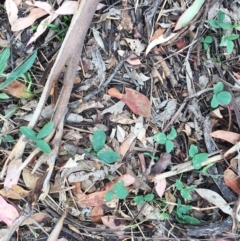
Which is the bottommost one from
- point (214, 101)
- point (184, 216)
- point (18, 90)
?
point (184, 216)

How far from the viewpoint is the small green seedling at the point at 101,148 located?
129 centimetres

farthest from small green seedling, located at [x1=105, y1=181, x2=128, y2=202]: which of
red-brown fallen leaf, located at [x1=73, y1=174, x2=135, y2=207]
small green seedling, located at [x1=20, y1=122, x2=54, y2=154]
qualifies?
small green seedling, located at [x1=20, y1=122, x2=54, y2=154]

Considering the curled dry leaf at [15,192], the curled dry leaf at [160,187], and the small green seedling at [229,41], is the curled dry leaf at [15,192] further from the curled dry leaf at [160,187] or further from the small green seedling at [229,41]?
the small green seedling at [229,41]

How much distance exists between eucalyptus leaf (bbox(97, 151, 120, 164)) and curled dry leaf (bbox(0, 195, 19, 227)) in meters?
0.32

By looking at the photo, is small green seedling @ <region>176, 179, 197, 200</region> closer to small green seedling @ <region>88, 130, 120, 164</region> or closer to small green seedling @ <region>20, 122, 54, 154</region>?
small green seedling @ <region>88, 130, 120, 164</region>

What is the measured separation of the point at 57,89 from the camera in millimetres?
1302

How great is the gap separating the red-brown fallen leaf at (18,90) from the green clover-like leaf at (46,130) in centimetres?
12

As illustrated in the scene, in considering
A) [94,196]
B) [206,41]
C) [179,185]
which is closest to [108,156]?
[94,196]

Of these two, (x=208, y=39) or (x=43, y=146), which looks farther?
(x=208, y=39)

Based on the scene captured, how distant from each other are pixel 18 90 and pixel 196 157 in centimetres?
60

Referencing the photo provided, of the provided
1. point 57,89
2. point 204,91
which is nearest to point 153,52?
point 204,91

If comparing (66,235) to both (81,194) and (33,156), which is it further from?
(33,156)

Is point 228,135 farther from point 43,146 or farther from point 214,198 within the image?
point 43,146

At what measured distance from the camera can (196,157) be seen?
1.31 meters
